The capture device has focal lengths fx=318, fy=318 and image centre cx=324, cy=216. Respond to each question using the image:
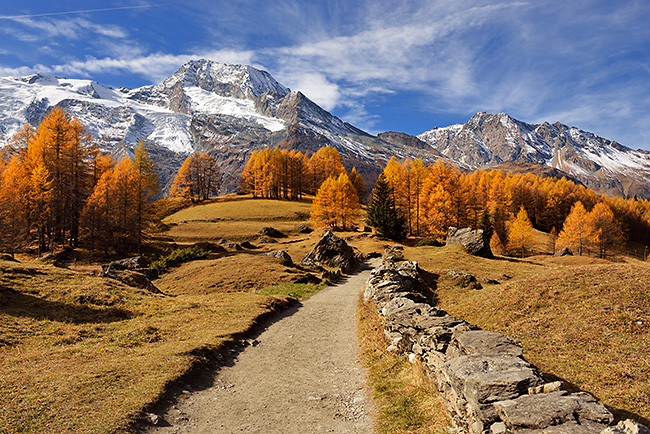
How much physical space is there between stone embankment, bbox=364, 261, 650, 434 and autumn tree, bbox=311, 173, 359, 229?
191 feet

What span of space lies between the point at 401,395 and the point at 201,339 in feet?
32.5

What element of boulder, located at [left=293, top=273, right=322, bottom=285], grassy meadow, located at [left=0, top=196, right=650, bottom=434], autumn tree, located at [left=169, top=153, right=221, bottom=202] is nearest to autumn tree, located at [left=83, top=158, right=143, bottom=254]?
grassy meadow, located at [left=0, top=196, right=650, bottom=434]

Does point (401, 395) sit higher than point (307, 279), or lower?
higher

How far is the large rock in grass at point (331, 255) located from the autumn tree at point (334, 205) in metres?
27.4

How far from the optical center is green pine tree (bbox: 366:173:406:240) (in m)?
60.8

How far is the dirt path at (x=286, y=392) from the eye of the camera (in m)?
9.37

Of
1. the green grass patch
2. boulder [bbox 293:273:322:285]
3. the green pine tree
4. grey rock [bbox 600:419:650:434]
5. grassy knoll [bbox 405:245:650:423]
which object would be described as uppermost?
the green pine tree

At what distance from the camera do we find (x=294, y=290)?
29266 mm

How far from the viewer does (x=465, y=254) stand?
130ft

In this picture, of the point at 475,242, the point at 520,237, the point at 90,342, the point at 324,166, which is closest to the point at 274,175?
the point at 324,166

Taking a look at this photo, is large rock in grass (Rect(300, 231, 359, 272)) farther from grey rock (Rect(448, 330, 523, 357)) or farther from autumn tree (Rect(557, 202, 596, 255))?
autumn tree (Rect(557, 202, 596, 255))

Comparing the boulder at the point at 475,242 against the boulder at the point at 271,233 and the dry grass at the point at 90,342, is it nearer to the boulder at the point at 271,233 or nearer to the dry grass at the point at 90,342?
the dry grass at the point at 90,342

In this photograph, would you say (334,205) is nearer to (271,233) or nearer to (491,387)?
(271,233)

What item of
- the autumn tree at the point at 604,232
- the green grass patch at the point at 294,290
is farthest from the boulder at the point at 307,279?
the autumn tree at the point at 604,232
